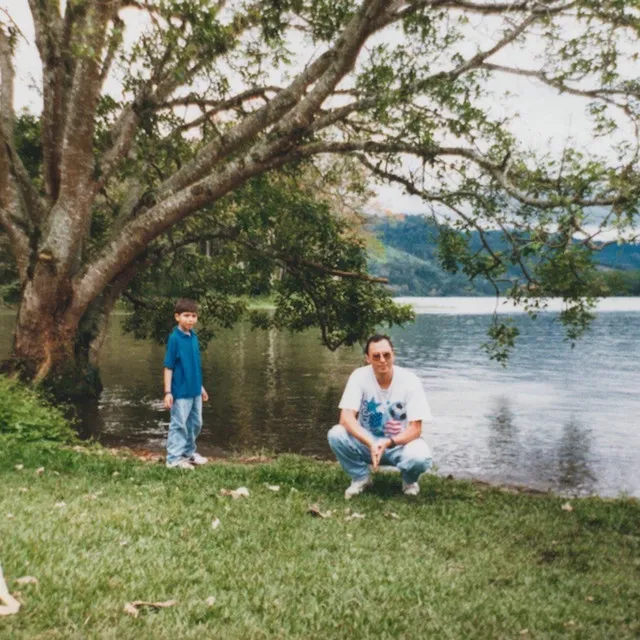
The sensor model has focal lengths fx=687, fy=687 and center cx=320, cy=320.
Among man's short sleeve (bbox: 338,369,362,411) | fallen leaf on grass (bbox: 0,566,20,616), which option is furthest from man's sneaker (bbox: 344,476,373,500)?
fallen leaf on grass (bbox: 0,566,20,616)

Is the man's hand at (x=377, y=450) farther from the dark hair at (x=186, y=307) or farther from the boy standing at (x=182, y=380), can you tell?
the dark hair at (x=186, y=307)

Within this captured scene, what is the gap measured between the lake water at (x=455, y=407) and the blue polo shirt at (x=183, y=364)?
3515 millimetres

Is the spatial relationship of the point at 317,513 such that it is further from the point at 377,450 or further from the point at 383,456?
the point at 383,456

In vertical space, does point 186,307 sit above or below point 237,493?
above

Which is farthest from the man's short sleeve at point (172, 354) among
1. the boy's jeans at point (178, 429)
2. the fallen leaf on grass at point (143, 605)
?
the fallen leaf on grass at point (143, 605)

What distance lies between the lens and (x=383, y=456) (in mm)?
7395

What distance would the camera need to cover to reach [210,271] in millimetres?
21516

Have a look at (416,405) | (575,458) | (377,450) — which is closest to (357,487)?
(377,450)

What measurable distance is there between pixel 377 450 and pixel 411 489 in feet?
3.39

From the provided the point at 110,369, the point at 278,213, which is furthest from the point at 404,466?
the point at 110,369

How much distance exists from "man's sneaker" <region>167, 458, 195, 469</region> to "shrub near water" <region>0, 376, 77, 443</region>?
2.22 m

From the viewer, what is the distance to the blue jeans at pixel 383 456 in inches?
281

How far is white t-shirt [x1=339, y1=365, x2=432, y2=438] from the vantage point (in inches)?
282

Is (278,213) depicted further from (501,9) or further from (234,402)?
(501,9)
